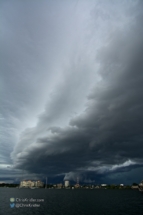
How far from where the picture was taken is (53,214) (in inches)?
3789

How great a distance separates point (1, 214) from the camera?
3620 inches

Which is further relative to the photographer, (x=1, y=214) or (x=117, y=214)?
(x=117, y=214)

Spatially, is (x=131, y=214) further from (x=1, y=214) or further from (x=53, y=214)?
(x=1, y=214)

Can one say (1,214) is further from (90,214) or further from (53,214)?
(90,214)

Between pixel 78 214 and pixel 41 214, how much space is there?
19.8 metres

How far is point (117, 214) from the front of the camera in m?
98.7

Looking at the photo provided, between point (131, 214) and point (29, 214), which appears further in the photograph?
point (131, 214)

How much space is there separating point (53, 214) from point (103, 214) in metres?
26.9

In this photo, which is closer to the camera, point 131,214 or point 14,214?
point 14,214

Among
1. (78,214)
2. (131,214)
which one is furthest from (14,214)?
(131,214)

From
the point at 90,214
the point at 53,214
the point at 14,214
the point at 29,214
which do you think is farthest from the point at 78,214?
the point at 14,214

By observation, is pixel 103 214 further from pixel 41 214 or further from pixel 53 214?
pixel 41 214

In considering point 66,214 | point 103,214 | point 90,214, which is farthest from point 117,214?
point 66,214

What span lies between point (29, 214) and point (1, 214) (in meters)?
14.1
